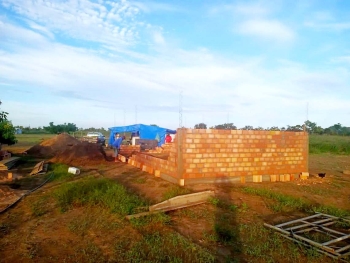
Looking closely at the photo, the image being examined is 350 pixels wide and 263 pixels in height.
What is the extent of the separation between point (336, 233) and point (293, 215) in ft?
3.68

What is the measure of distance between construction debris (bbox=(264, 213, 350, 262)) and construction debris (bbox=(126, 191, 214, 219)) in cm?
169

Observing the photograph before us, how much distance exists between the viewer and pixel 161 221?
514cm

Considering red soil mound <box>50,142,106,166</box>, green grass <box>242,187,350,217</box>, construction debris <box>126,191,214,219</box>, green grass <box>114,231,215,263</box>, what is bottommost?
green grass <box>114,231,215,263</box>

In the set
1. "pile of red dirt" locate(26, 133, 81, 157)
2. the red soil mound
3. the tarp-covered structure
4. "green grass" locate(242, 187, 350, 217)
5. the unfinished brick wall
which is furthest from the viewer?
the tarp-covered structure

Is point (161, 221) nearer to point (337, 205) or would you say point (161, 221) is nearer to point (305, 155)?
point (337, 205)

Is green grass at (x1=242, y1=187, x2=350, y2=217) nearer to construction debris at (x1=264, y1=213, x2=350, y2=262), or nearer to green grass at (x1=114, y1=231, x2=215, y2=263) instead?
construction debris at (x1=264, y1=213, x2=350, y2=262)

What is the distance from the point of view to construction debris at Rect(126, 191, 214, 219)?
18.5ft

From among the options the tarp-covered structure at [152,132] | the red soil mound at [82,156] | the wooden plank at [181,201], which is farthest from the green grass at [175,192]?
the tarp-covered structure at [152,132]

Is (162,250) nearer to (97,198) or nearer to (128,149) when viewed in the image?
(97,198)

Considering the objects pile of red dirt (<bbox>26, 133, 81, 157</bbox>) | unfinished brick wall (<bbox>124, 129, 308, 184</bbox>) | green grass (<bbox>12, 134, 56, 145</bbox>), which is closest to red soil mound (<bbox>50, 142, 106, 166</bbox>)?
pile of red dirt (<bbox>26, 133, 81, 157</bbox>)

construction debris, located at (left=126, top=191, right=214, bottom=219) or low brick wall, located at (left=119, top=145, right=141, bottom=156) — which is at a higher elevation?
low brick wall, located at (left=119, top=145, right=141, bottom=156)

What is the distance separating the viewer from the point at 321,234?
4.91 metres

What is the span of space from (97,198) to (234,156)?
416 centimetres

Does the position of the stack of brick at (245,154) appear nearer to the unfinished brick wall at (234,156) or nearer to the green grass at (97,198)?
the unfinished brick wall at (234,156)
